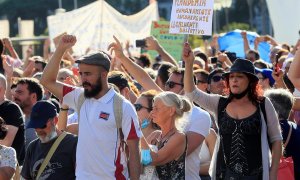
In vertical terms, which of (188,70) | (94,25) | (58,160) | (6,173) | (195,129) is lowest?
(6,173)

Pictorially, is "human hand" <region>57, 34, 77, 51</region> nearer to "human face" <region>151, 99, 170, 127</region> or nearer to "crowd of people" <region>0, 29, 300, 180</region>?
"crowd of people" <region>0, 29, 300, 180</region>

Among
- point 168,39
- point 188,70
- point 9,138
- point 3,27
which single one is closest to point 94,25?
point 3,27

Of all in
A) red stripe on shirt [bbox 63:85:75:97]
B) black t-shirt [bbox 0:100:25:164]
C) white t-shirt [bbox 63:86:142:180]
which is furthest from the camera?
black t-shirt [bbox 0:100:25:164]

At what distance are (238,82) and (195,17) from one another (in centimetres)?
165

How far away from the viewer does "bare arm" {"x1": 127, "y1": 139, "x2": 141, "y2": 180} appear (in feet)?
22.9

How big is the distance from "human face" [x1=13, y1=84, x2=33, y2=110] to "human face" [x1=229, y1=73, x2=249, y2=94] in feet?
8.64

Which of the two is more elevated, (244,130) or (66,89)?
(66,89)

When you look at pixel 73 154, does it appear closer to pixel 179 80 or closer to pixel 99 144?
pixel 99 144

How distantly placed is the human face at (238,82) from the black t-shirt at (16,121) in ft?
6.85

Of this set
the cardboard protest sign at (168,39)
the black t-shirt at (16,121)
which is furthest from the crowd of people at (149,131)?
the cardboard protest sign at (168,39)

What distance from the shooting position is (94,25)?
20734 millimetres

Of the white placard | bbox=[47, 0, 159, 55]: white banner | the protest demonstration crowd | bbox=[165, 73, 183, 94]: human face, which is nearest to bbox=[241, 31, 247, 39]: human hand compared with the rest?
bbox=[47, 0, 159, 55]: white banner

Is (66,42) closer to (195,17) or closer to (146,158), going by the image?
(146,158)

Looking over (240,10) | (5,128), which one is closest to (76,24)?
(5,128)
